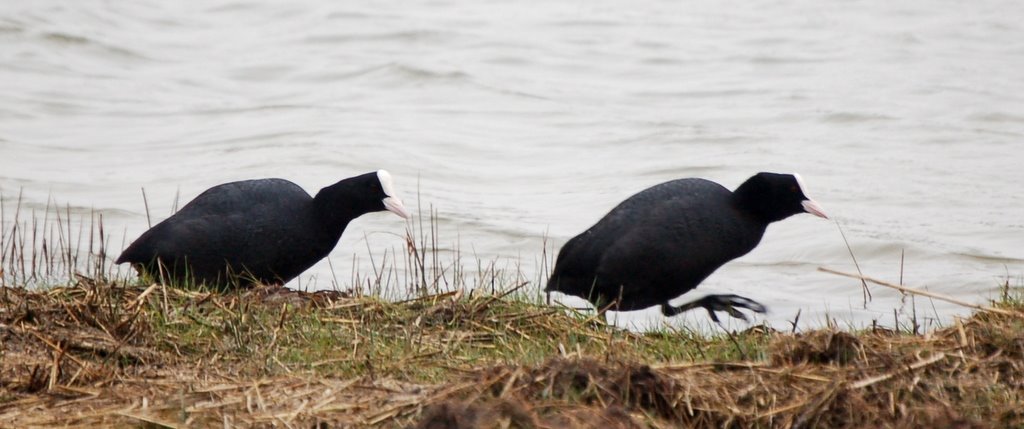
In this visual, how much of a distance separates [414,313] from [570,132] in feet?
31.6

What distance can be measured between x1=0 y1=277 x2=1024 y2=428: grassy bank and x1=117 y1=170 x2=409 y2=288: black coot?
1031mm

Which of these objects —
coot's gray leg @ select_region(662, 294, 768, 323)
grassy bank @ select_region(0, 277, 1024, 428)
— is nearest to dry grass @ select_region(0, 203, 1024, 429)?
grassy bank @ select_region(0, 277, 1024, 428)

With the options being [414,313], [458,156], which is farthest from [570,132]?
[414,313]

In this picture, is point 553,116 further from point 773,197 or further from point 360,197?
point 773,197

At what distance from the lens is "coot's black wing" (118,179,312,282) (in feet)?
23.8

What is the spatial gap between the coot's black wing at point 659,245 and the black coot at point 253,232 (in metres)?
1.10

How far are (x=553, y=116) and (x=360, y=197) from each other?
346 inches

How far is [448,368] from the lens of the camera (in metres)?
4.91

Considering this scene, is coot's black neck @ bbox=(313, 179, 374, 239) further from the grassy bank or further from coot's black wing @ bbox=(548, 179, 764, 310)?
the grassy bank

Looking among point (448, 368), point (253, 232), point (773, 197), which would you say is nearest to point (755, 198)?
point (773, 197)

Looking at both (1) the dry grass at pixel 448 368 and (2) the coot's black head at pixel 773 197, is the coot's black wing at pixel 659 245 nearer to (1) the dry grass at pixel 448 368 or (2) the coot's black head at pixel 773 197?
(2) the coot's black head at pixel 773 197

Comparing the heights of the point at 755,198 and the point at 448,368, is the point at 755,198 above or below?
above

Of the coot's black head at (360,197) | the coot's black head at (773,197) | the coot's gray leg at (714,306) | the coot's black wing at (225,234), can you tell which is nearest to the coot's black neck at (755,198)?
the coot's black head at (773,197)

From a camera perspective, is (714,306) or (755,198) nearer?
(755,198)
